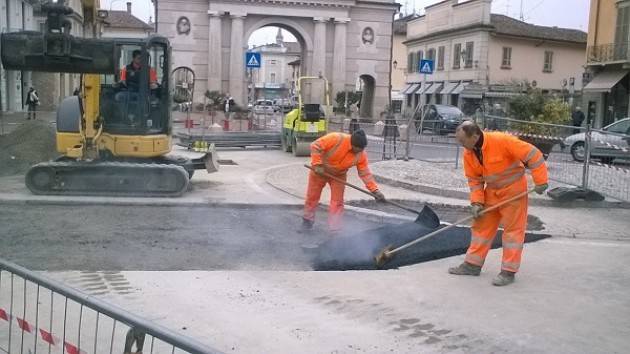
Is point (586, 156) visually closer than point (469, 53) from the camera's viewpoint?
Yes

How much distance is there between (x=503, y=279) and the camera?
599 centimetres

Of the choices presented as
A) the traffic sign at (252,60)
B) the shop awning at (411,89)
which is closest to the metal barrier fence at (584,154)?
the traffic sign at (252,60)

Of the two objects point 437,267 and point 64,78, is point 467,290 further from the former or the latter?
point 64,78

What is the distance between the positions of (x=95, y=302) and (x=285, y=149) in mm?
15937

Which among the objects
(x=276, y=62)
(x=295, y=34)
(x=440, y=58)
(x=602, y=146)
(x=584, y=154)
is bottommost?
(x=584, y=154)

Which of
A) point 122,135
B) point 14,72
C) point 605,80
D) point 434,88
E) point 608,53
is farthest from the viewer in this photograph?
point 434,88

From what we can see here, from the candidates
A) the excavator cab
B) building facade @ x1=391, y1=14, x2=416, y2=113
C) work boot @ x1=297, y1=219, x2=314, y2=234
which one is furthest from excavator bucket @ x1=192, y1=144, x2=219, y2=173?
building facade @ x1=391, y1=14, x2=416, y2=113

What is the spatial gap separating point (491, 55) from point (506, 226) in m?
38.3

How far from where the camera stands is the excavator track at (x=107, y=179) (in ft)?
32.8

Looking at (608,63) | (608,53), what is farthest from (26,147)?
(608,53)

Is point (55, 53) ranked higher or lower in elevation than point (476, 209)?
higher

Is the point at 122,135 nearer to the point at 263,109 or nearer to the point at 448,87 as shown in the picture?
the point at 263,109

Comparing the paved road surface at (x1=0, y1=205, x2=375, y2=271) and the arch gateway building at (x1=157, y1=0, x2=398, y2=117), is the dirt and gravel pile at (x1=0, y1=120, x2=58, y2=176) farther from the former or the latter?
the arch gateway building at (x1=157, y1=0, x2=398, y2=117)

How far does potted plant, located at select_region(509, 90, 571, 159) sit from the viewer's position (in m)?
12.9
